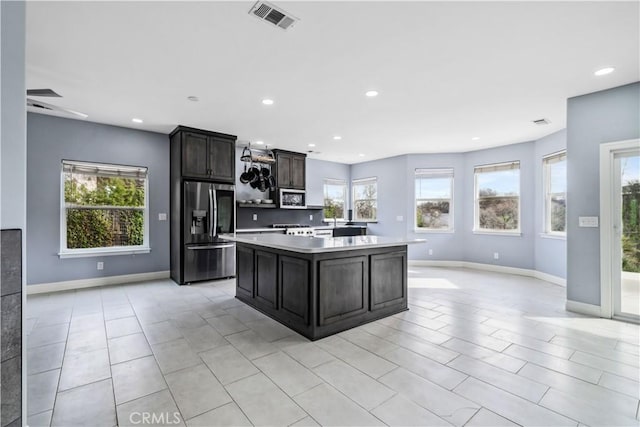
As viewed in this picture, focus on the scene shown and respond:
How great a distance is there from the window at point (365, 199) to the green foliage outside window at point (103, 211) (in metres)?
5.21

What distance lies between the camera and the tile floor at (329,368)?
5.77ft

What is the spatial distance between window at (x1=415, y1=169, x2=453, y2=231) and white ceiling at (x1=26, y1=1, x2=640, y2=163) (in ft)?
7.67

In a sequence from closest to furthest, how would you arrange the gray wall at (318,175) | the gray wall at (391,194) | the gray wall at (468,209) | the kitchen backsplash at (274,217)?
the gray wall at (468,209), the kitchen backsplash at (274,217), the gray wall at (391,194), the gray wall at (318,175)

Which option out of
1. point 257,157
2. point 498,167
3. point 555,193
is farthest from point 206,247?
point 555,193

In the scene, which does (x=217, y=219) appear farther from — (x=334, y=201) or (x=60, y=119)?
(x=334, y=201)

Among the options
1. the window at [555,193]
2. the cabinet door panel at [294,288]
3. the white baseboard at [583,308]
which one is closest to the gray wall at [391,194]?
the window at [555,193]

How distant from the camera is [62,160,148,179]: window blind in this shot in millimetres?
4586

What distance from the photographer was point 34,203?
4285 millimetres

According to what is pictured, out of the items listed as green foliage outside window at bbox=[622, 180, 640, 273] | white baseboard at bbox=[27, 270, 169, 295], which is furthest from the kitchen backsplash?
green foliage outside window at bbox=[622, 180, 640, 273]

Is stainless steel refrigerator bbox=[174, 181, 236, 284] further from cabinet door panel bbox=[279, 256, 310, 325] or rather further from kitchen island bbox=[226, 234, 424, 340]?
cabinet door panel bbox=[279, 256, 310, 325]

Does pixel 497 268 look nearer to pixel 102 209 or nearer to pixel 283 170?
pixel 283 170

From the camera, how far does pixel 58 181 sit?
4469mm

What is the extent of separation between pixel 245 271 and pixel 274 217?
9.47 feet

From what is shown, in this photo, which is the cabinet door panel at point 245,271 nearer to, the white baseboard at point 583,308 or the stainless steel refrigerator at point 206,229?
the stainless steel refrigerator at point 206,229
